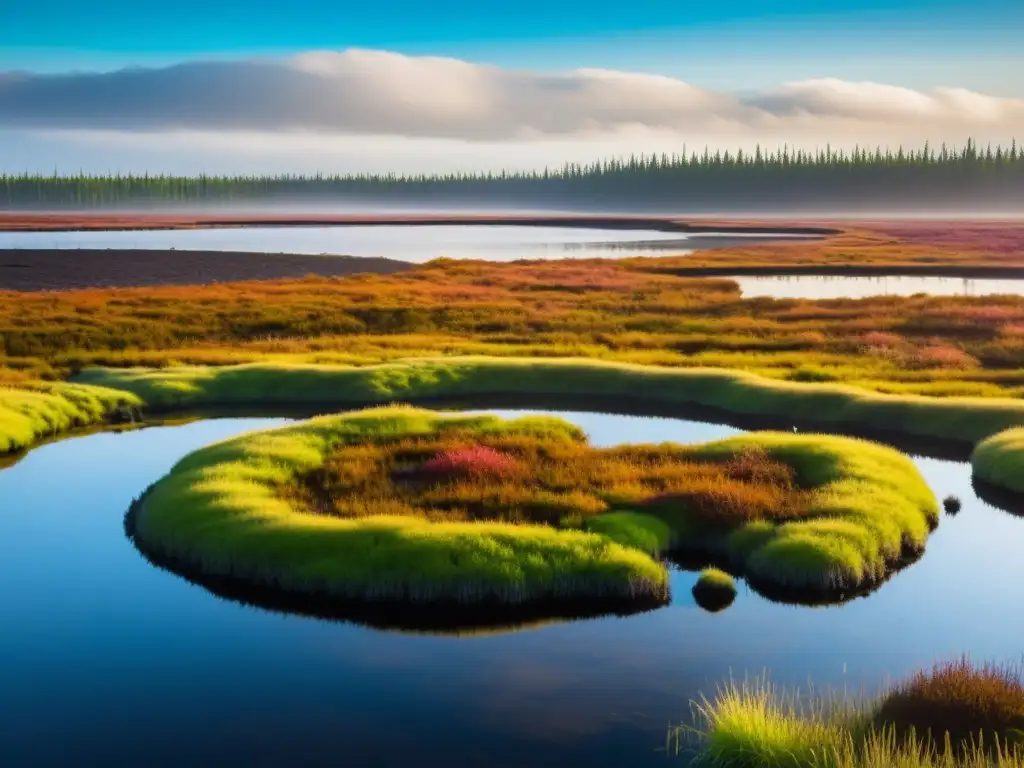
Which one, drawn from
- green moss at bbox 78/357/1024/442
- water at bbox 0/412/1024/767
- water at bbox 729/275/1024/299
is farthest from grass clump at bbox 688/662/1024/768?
water at bbox 729/275/1024/299

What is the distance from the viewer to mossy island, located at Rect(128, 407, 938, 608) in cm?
2456

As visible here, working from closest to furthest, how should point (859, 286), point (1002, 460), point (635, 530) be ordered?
point (635, 530), point (1002, 460), point (859, 286)

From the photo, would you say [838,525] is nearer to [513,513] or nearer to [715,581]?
[715,581]

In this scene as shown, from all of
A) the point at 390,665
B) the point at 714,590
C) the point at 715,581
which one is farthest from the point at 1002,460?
the point at 390,665

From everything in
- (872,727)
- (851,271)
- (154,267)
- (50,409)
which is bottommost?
(872,727)

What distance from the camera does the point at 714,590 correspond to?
2472 cm

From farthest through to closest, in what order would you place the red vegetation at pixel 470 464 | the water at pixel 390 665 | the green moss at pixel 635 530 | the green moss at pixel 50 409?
the green moss at pixel 50 409 < the red vegetation at pixel 470 464 < the green moss at pixel 635 530 < the water at pixel 390 665

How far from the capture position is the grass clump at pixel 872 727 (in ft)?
51.7

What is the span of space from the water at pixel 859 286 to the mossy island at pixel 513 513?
58.7 meters

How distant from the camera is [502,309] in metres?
80.9

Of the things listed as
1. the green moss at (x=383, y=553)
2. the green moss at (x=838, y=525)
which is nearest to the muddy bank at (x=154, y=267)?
the green moss at (x=383, y=553)

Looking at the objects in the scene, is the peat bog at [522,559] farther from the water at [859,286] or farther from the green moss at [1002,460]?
the water at [859,286]

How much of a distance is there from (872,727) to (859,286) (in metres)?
97.4

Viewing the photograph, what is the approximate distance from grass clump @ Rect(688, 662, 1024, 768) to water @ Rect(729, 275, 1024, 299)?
74695mm
